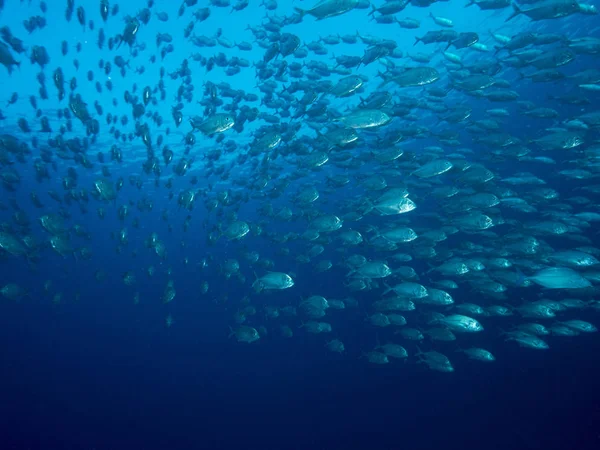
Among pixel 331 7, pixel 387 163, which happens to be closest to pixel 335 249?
pixel 387 163

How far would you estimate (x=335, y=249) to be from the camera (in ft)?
63.5

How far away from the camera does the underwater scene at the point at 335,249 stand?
9.09 metres

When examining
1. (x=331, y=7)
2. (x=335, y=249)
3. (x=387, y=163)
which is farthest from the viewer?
(x=335, y=249)

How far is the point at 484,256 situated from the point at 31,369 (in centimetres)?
2443

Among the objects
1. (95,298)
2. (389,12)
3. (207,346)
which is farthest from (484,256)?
(95,298)

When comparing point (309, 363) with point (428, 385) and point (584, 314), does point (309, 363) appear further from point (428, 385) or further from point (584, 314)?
point (584, 314)

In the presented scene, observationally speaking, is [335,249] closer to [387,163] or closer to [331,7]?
[387,163]

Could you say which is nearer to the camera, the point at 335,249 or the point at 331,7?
the point at 331,7

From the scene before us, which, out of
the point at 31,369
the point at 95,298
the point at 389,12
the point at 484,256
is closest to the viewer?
the point at 389,12

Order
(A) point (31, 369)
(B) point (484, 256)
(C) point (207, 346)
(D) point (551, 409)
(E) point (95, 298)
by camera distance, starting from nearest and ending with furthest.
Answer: (B) point (484, 256) → (D) point (551, 409) → (A) point (31, 369) → (C) point (207, 346) → (E) point (95, 298)

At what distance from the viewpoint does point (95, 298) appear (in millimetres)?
25312

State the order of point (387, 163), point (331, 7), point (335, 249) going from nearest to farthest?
1. point (331, 7)
2. point (387, 163)
3. point (335, 249)

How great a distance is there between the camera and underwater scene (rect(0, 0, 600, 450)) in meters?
9.09

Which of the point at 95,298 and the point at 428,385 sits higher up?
the point at 95,298
